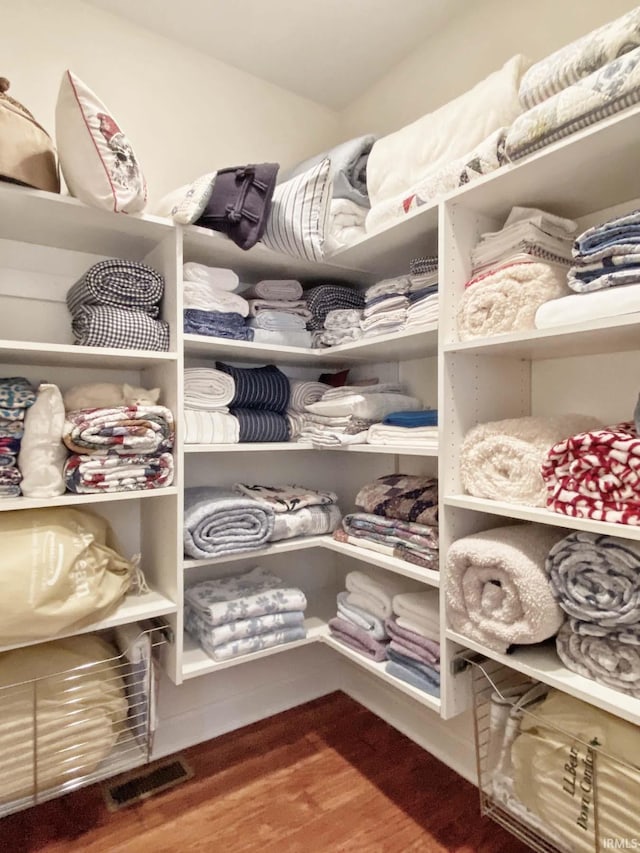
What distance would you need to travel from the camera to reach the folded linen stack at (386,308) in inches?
63.6

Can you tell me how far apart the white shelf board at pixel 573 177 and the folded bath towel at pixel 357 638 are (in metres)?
1.31

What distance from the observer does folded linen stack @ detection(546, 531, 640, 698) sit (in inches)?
39.0

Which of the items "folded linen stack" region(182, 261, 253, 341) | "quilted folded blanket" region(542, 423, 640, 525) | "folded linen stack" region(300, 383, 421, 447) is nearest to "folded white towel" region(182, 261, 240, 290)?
"folded linen stack" region(182, 261, 253, 341)

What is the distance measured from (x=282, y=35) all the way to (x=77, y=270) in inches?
43.2

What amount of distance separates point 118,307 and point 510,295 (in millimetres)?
1059

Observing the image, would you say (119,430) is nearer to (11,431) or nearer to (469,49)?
(11,431)

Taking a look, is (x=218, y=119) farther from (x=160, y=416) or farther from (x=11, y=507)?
(x=11, y=507)

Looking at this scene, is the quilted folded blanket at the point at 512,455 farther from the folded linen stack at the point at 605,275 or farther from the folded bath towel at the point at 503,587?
the folded linen stack at the point at 605,275

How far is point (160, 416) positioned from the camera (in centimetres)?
149

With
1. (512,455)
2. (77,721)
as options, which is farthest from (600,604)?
(77,721)

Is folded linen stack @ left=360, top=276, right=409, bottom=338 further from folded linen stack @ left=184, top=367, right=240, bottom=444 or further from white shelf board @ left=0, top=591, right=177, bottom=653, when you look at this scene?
white shelf board @ left=0, top=591, right=177, bottom=653

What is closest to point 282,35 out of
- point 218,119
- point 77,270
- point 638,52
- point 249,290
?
point 218,119

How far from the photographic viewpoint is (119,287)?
1479mm

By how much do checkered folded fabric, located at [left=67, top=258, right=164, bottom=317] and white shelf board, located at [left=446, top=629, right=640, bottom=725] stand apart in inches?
49.8
